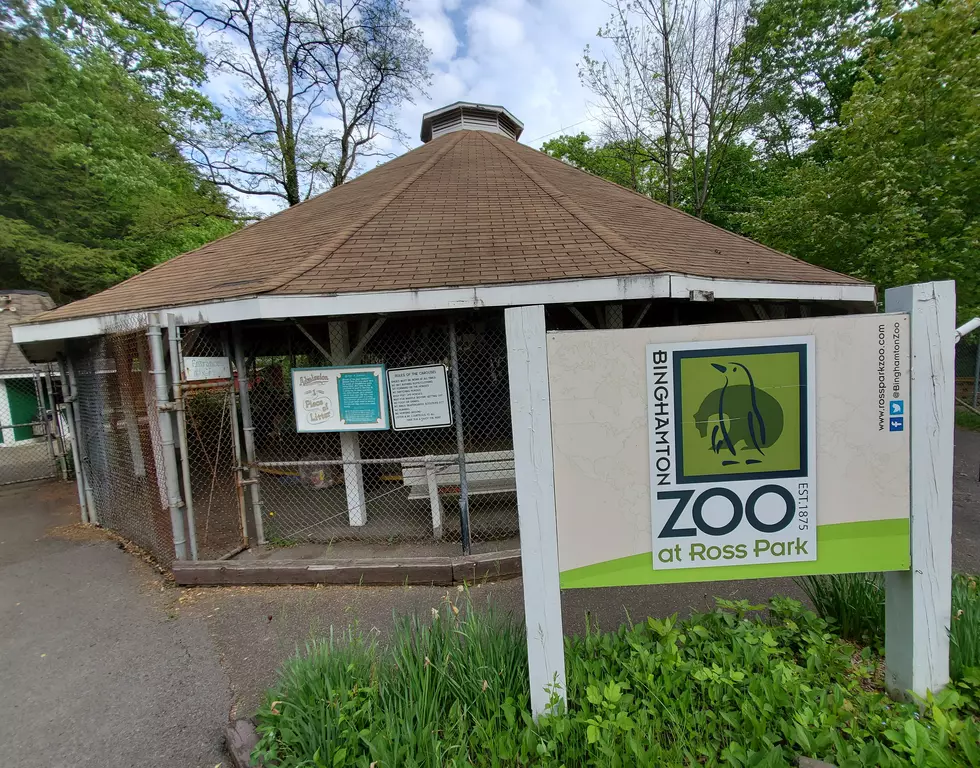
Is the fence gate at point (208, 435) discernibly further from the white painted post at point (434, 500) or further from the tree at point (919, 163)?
the tree at point (919, 163)

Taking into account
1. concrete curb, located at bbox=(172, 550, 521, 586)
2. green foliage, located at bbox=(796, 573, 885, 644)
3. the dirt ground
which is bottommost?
the dirt ground

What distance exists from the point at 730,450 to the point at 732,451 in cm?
1

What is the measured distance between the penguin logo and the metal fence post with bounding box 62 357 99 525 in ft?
25.3

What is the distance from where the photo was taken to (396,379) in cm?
471

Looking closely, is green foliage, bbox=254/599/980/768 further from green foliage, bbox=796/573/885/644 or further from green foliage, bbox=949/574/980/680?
green foliage, bbox=796/573/885/644

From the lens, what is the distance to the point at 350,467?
5.54 metres

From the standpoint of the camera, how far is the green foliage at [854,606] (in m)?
2.59

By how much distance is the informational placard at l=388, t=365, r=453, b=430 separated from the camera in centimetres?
469

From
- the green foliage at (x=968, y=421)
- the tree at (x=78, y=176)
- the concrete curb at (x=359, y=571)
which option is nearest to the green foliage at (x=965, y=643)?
the concrete curb at (x=359, y=571)

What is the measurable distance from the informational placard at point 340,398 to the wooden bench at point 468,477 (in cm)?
70

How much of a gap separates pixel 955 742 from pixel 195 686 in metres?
3.93

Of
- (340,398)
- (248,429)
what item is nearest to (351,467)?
(340,398)

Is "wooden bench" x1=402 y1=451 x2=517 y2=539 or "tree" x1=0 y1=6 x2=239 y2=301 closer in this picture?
"wooden bench" x1=402 y1=451 x2=517 y2=539

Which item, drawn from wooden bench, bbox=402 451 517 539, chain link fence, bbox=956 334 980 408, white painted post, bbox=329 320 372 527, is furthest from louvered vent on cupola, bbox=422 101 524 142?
chain link fence, bbox=956 334 980 408
